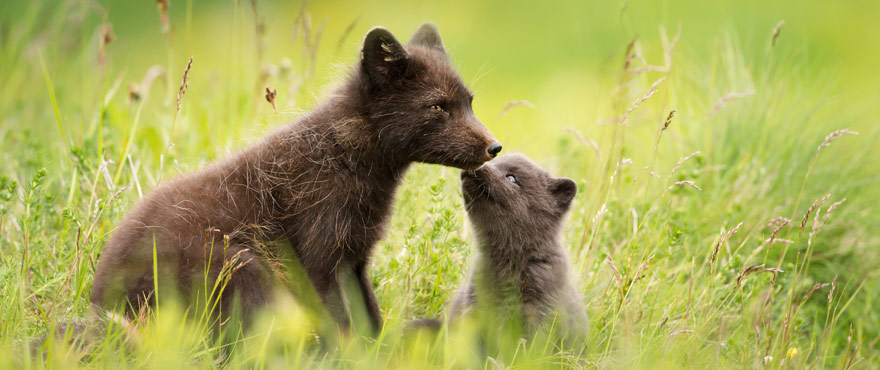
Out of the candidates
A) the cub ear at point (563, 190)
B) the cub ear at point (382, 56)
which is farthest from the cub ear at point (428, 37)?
the cub ear at point (563, 190)

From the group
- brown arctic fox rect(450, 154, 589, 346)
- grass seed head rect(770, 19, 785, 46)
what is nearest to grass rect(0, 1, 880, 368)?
grass seed head rect(770, 19, 785, 46)

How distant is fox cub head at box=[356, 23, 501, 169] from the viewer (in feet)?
13.8

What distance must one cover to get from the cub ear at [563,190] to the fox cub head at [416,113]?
79 cm

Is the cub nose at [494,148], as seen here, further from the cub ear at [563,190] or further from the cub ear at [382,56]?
the cub ear at [563,190]

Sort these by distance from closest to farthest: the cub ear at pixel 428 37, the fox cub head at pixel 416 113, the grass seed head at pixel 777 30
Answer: the fox cub head at pixel 416 113 < the cub ear at pixel 428 37 < the grass seed head at pixel 777 30

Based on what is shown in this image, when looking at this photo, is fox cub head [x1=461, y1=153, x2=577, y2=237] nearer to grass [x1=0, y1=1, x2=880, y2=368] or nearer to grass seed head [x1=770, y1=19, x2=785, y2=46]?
grass [x1=0, y1=1, x2=880, y2=368]

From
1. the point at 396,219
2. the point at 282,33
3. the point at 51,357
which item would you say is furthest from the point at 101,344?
the point at 282,33

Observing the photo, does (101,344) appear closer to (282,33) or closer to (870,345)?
(870,345)

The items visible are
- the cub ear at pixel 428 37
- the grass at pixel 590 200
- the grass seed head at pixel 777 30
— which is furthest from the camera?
the grass seed head at pixel 777 30

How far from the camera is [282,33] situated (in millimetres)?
11578

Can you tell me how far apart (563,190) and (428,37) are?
4.22ft

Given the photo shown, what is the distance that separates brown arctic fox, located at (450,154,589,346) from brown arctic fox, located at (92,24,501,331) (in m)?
0.47

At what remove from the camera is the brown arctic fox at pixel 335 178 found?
4000mm

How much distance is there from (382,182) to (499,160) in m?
0.95
